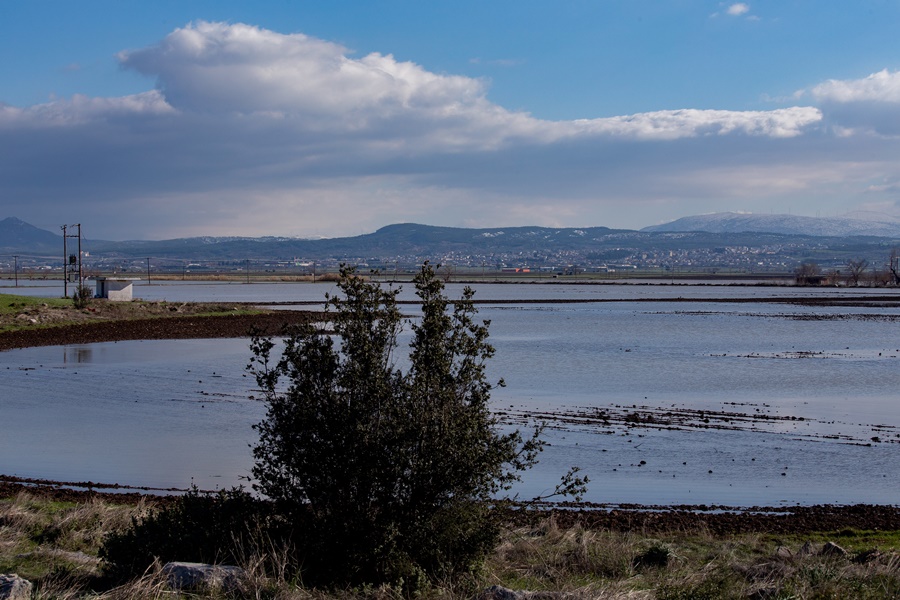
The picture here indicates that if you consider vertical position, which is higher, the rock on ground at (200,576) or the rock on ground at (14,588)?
the rock on ground at (14,588)

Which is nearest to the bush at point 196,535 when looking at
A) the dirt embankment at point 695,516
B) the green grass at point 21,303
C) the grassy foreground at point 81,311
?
the dirt embankment at point 695,516

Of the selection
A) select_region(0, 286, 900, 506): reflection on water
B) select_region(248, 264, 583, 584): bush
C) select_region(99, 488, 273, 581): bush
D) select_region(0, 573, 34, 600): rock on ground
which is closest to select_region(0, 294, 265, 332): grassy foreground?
select_region(0, 286, 900, 506): reflection on water

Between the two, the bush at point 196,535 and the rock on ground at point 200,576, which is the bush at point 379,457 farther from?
the rock on ground at point 200,576

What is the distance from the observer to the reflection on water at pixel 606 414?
52.6 feet

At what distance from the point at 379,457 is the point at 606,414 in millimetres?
15312

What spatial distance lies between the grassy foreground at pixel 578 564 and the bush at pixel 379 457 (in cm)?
34

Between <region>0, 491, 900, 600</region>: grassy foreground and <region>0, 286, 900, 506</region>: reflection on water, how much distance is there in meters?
3.37

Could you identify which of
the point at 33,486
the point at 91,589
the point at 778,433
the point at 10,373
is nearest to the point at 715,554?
the point at 91,589

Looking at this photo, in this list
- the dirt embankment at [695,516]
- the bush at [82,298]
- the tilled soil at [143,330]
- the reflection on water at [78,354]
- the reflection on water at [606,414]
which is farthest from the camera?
the bush at [82,298]

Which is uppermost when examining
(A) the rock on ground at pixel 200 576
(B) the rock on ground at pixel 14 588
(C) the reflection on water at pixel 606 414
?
(B) the rock on ground at pixel 14 588

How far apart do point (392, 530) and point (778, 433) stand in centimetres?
1487

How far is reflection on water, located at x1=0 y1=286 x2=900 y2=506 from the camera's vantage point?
1603 centimetres

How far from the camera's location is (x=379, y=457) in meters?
8.29

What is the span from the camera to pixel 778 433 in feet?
68.0
